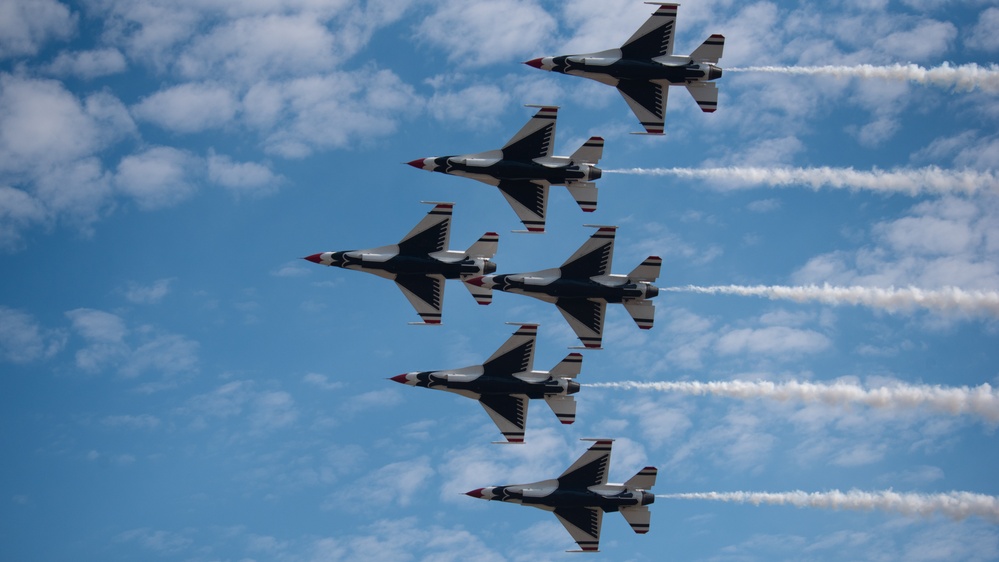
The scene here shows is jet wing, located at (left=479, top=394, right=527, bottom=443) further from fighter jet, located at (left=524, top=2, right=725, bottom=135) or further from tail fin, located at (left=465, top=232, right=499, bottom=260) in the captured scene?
fighter jet, located at (left=524, top=2, right=725, bottom=135)

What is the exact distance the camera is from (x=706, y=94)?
285ft

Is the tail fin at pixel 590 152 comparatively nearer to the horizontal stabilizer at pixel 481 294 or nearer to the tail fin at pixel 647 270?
the tail fin at pixel 647 270

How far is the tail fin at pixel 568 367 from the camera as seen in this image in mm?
87000

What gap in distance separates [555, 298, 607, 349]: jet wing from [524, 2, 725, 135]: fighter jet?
46.1 ft

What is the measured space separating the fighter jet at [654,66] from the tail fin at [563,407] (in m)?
20.8

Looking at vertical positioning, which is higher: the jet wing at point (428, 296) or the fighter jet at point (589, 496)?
the jet wing at point (428, 296)

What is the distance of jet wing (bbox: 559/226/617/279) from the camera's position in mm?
86812

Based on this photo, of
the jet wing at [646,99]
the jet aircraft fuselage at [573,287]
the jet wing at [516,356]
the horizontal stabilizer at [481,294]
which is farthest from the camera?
the jet wing at [646,99]

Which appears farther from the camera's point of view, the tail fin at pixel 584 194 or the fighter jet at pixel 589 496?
the tail fin at pixel 584 194

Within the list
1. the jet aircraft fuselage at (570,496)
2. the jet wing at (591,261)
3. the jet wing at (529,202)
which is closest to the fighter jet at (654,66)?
the jet wing at (529,202)

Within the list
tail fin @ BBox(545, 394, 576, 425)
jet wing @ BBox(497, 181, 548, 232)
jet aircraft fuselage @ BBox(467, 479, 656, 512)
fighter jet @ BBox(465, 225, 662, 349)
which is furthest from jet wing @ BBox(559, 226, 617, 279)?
jet aircraft fuselage @ BBox(467, 479, 656, 512)

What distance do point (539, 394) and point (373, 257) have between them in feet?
49.2

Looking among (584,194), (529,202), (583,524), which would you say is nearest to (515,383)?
(583,524)

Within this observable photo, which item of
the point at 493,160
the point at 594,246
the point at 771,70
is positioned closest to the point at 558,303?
the point at 594,246
